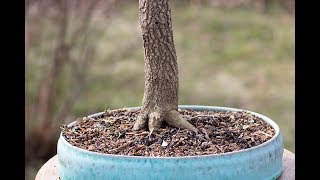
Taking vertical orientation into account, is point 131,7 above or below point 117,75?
above

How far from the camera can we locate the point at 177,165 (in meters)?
1.00

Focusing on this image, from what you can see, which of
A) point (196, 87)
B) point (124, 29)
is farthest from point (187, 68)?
point (124, 29)

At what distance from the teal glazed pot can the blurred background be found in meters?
1.47

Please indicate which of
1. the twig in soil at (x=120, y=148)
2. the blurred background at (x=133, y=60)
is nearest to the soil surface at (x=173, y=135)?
the twig in soil at (x=120, y=148)

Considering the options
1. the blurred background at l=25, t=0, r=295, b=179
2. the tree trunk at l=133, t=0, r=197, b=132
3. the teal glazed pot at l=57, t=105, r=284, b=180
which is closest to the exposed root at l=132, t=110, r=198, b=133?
the tree trunk at l=133, t=0, r=197, b=132

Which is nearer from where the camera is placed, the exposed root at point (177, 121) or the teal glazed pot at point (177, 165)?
the teal glazed pot at point (177, 165)

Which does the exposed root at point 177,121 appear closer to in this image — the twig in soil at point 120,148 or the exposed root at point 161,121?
the exposed root at point 161,121

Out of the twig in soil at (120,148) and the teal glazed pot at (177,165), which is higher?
the twig in soil at (120,148)

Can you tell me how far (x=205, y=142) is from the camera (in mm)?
1103

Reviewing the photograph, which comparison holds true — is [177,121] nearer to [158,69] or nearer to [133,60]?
[158,69]

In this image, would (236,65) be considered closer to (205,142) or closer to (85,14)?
(85,14)

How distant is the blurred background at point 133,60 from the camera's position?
8.39 feet

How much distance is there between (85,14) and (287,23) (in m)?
1.84

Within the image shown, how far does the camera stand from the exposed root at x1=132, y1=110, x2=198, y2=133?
3.85ft
